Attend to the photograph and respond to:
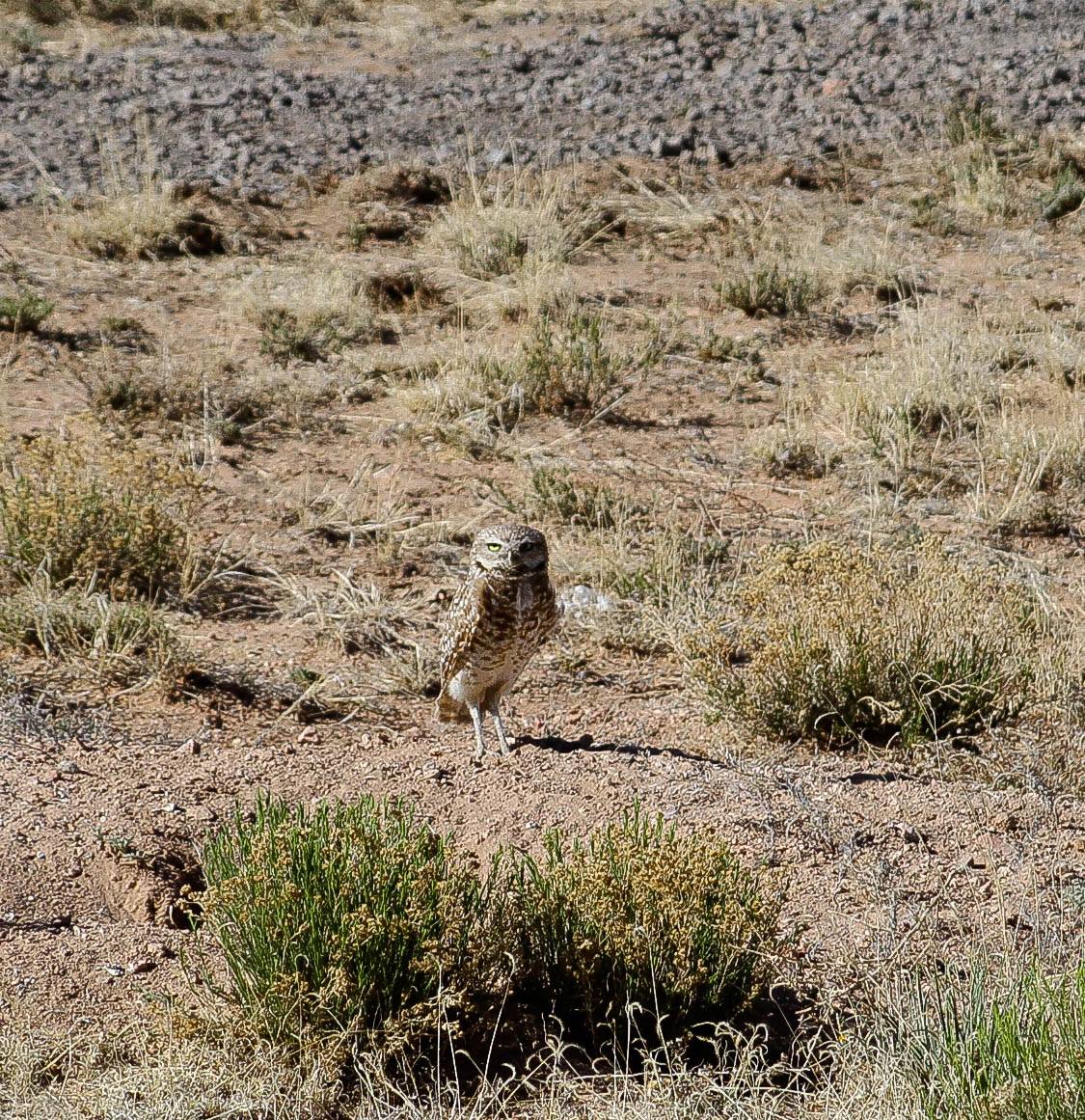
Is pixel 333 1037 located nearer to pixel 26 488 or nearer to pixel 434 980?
pixel 434 980

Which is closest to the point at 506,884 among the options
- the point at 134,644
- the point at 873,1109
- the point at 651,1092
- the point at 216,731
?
the point at 651,1092

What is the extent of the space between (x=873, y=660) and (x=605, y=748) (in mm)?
1132

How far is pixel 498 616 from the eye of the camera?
568cm

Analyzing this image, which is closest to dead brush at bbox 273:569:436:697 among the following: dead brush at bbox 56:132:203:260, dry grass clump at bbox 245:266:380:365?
dry grass clump at bbox 245:266:380:365

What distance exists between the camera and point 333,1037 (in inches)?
163

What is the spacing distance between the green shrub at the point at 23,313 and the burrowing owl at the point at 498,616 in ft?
17.8

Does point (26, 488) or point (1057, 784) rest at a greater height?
point (26, 488)

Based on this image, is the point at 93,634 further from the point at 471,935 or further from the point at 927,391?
the point at 927,391

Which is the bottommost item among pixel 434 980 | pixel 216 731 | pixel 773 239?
pixel 216 731

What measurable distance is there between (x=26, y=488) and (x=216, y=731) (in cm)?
175

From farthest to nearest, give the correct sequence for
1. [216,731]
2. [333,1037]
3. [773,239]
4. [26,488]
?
[773,239] < [26,488] < [216,731] < [333,1037]

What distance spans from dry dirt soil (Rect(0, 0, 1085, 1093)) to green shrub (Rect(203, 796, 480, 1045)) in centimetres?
25

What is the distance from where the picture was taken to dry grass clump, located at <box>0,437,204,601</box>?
288 inches

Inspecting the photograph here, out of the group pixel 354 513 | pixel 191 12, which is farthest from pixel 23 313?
pixel 191 12
